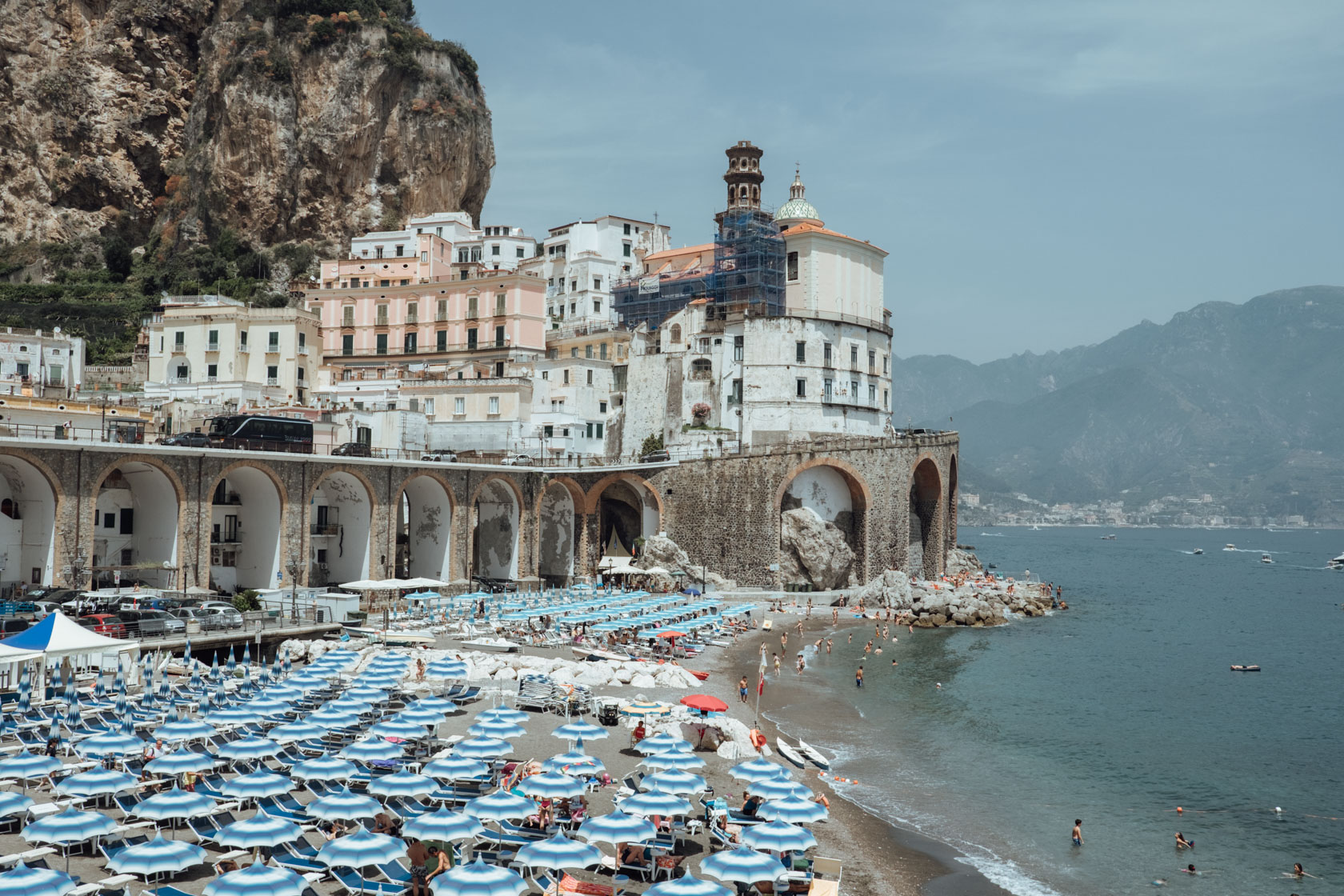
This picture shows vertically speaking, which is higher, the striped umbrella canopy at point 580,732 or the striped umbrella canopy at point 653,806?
the striped umbrella canopy at point 580,732

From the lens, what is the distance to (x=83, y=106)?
329ft

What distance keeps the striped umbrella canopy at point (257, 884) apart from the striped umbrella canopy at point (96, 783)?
6.17m

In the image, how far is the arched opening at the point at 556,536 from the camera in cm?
7075

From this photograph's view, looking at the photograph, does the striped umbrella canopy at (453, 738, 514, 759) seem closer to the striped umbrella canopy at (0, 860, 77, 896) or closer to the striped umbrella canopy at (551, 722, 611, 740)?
the striped umbrella canopy at (551, 722, 611, 740)

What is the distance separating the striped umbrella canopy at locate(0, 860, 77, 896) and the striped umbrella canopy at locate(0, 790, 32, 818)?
4129 millimetres

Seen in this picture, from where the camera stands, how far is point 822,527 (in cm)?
7025

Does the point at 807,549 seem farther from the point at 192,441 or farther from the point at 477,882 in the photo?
the point at 477,882

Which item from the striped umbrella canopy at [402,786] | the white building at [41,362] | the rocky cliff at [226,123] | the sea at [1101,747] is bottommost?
the sea at [1101,747]

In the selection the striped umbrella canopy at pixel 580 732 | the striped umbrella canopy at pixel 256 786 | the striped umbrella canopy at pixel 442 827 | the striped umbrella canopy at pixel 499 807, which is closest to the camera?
the striped umbrella canopy at pixel 442 827

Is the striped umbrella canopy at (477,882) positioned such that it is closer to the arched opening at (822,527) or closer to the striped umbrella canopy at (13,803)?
the striped umbrella canopy at (13,803)

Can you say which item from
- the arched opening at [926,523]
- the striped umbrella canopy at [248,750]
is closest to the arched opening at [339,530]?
the striped umbrella canopy at [248,750]

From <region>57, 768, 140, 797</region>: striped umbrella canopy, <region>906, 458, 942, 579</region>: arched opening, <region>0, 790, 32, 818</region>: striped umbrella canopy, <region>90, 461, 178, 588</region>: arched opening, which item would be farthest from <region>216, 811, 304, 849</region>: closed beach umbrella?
<region>906, 458, 942, 579</region>: arched opening

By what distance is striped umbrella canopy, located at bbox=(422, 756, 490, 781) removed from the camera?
2516cm

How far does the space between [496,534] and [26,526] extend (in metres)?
27.2
